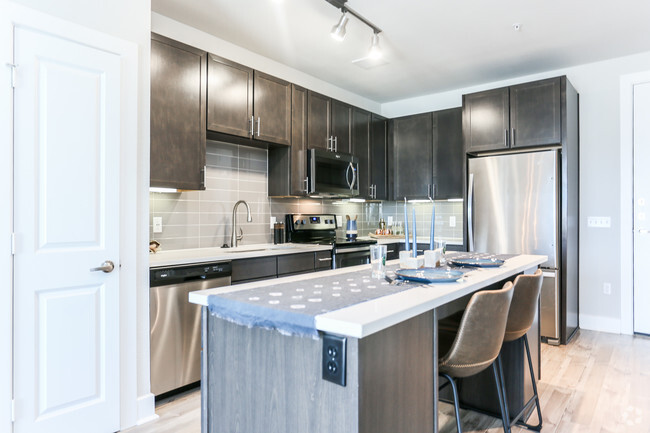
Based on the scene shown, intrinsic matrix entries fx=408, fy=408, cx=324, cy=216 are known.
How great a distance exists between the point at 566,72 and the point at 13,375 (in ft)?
16.5

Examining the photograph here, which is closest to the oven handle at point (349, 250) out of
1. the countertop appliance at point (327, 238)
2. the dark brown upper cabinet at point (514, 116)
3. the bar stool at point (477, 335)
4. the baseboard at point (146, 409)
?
the countertop appliance at point (327, 238)

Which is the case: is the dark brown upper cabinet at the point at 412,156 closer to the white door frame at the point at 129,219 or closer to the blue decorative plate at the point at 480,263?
the blue decorative plate at the point at 480,263

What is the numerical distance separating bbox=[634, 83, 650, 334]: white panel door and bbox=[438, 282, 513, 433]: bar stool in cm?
306

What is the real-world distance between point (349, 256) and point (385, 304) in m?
2.63

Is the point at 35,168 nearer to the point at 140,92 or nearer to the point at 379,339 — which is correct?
the point at 140,92

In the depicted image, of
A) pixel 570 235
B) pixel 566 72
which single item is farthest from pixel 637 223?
pixel 566 72

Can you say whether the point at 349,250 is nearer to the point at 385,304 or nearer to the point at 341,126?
the point at 341,126

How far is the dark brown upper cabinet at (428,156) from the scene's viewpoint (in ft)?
14.9

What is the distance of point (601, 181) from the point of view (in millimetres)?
3990

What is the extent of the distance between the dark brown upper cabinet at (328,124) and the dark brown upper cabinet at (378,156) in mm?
471

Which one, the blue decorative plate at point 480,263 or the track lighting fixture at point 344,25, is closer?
the blue decorative plate at point 480,263

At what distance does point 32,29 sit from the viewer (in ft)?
6.12

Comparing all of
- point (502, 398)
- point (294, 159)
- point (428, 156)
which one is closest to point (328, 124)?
point (294, 159)

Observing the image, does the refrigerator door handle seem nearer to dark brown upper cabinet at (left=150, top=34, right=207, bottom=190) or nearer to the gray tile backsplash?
the gray tile backsplash
